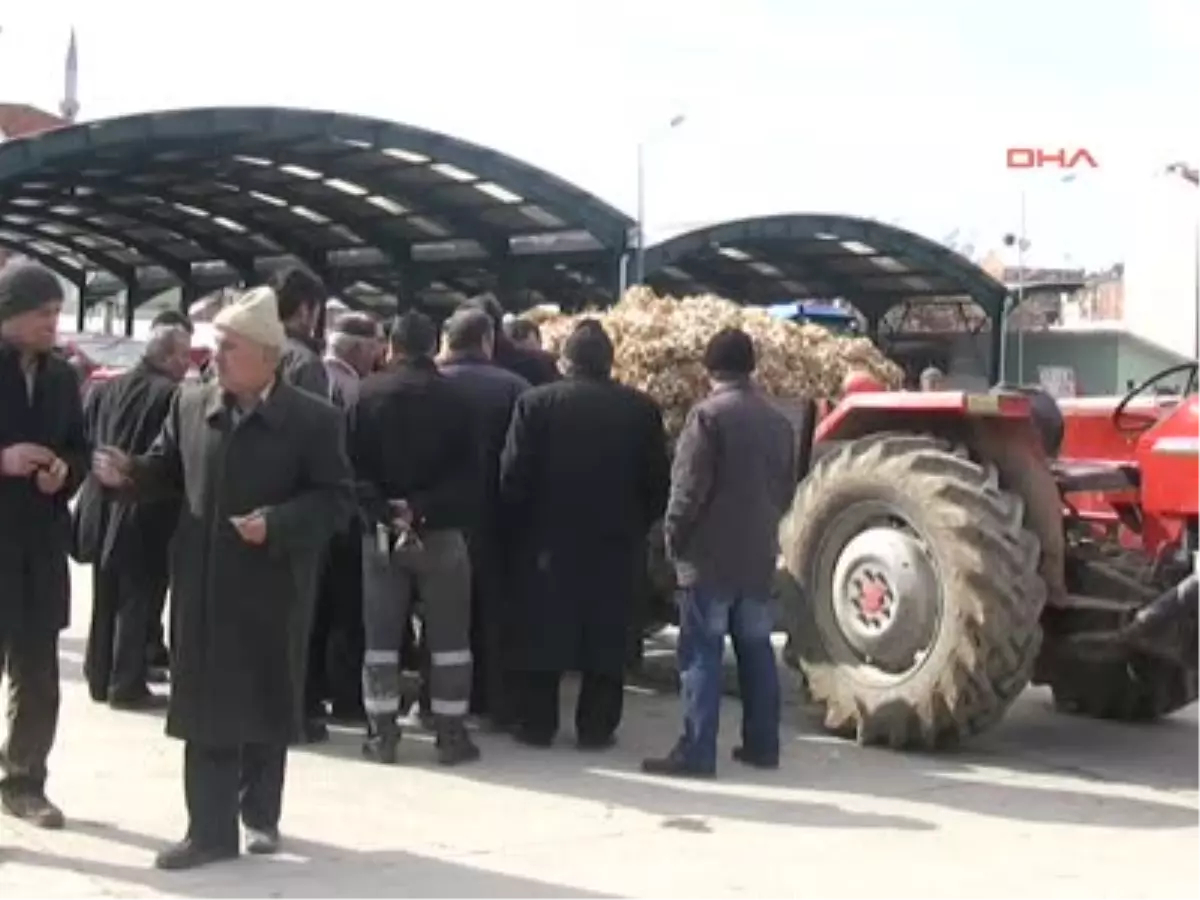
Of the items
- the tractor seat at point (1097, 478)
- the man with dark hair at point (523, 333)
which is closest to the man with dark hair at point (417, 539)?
the man with dark hair at point (523, 333)

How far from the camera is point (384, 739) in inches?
284

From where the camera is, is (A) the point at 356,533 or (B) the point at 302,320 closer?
(B) the point at 302,320

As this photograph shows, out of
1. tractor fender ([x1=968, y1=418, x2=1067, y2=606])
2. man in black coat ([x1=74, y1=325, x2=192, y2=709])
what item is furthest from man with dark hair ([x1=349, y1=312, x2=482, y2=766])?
tractor fender ([x1=968, y1=418, x2=1067, y2=606])

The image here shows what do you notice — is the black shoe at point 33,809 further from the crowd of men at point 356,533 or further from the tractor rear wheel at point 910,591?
the tractor rear wheel at point 910,591

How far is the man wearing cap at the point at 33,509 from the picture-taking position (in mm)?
5734

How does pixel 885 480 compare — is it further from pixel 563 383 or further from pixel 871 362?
pixel 871 362

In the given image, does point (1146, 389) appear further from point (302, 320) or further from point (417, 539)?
point (302, 320)

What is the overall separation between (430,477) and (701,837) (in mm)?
1922

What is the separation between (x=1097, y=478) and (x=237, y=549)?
4215 millimetres

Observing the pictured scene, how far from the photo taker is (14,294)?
18.8ft

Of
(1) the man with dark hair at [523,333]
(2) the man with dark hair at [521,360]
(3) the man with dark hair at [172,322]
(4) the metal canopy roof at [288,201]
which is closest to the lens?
(3) the man with dark hair at [172,322]

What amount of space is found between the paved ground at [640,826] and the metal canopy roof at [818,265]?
66.0 ft

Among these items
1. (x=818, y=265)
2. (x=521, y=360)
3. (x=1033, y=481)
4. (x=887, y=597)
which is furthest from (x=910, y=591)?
(x=818, y=265)

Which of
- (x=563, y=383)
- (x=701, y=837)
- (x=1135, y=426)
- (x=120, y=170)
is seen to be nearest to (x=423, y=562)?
(x=563, y=383)
